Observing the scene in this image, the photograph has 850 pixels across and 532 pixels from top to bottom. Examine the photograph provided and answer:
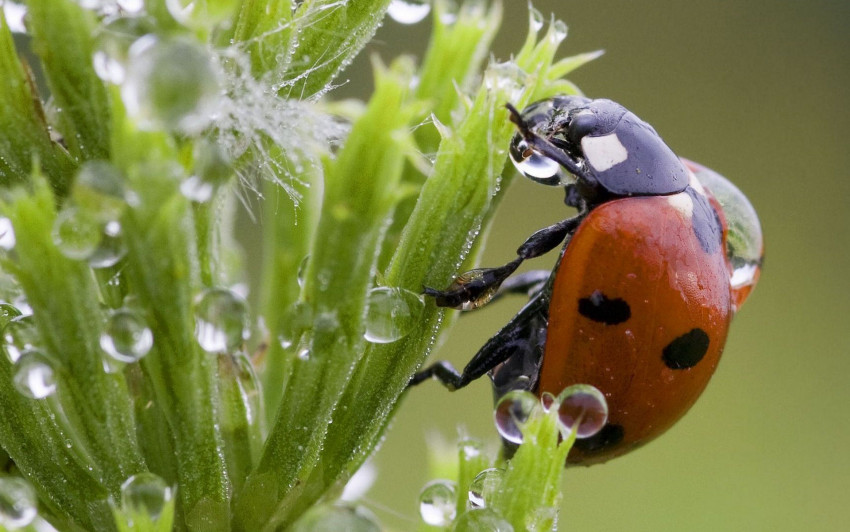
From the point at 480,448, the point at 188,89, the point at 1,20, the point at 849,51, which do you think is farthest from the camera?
the point at 849,51

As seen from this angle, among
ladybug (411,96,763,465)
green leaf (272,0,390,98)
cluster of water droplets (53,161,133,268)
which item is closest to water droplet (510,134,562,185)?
ladybug (411,96,763,465)

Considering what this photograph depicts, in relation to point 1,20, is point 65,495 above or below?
below

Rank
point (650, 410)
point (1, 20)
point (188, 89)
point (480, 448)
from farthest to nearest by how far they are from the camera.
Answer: point (650, 410) < point (480, 448) < point (1, 20) < point (188, 89)

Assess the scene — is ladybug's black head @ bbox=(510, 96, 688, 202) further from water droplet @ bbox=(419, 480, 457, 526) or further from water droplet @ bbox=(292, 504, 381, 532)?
water droplet @ bbox=(292, 504, 381, 532)

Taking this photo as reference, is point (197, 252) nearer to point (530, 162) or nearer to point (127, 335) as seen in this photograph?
point (127, 335)

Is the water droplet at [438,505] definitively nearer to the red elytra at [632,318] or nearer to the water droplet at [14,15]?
the red elytra at [632,318]

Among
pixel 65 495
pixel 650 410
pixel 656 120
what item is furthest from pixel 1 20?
pixel 656 120

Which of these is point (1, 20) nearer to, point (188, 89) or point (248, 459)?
point (188, 89)
